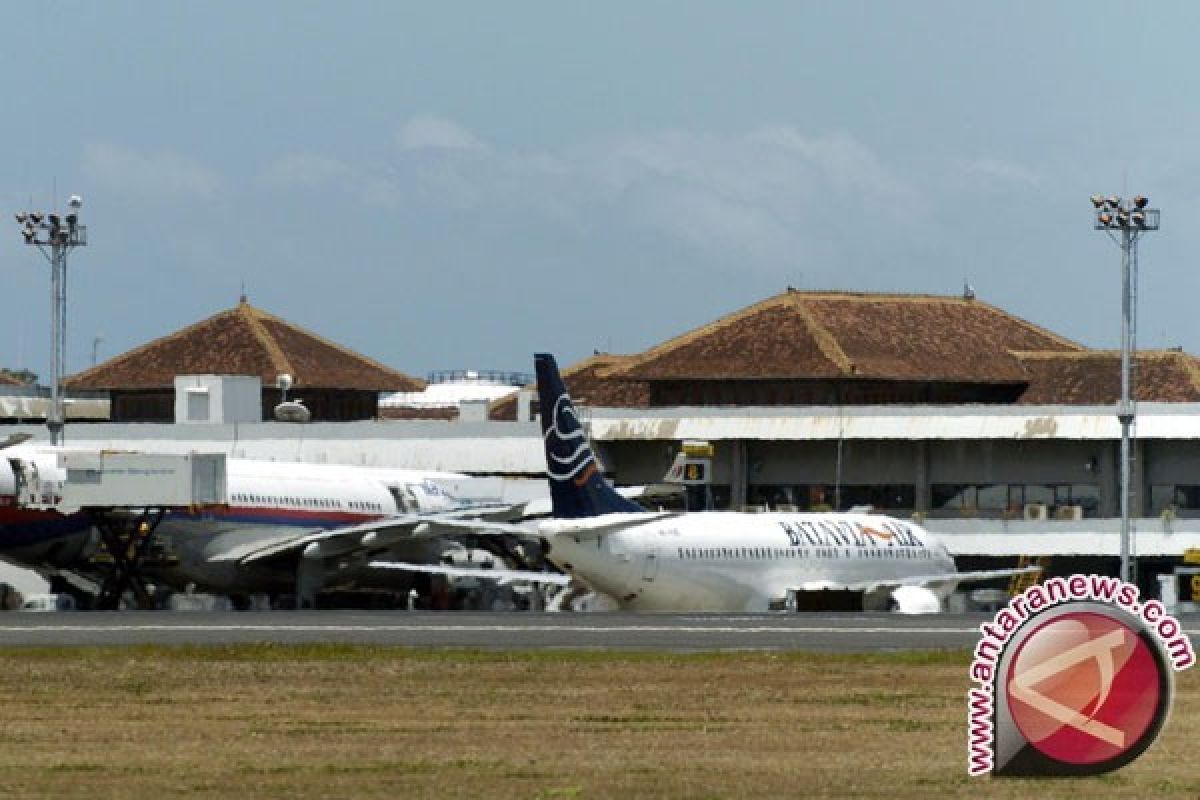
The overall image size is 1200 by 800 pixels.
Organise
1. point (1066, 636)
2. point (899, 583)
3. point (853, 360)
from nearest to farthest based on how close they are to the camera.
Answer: point (1066, 636) → point (899, 583) → point (853, 360)

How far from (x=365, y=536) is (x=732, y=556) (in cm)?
971

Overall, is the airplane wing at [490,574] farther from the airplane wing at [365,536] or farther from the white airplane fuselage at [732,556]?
the white airplane fuselage at [732,556]

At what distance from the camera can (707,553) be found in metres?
72.4

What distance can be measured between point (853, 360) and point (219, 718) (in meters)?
86.3

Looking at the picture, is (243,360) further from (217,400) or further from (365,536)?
(365,536)

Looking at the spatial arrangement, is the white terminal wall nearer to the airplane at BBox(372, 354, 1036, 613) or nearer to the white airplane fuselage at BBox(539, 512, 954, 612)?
the airplane at BBox(372, 354, 1036, 613)

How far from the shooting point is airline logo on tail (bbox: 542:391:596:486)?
6956cm

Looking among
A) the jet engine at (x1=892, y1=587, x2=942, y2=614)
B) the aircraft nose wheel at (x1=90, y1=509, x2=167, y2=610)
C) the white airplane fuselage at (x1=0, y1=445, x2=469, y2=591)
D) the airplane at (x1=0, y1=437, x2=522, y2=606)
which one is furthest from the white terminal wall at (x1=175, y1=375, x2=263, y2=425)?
the jet engine at (x1=892, y1=587, x2=942, y2=614)

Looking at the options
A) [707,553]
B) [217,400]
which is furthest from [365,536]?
[217,400]

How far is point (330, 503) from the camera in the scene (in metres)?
78.9

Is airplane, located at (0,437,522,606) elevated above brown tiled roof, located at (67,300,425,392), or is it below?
below

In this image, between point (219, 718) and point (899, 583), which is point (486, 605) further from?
point (219, 718)

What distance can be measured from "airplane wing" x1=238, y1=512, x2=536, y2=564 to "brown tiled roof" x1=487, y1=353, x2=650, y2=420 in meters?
46.5

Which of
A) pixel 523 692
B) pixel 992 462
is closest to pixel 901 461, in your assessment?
pixel 992 462
